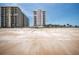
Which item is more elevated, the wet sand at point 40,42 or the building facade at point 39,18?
the building facade at point 39,18

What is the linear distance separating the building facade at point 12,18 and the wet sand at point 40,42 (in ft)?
0.33

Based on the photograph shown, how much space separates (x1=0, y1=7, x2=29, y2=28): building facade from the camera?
7.32 feet

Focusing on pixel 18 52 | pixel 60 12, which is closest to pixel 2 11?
pixel 18 52

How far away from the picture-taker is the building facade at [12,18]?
2.23 meters

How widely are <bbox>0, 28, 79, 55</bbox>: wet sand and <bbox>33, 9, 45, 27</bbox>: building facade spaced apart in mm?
121

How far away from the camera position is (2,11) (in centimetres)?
224

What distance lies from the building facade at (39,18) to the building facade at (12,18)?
126 millimetres

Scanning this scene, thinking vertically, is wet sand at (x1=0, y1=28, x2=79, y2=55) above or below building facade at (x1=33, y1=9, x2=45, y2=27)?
below

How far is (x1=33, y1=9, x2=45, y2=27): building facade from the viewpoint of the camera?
2.22 m

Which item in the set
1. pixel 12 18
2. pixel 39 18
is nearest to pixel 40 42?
pixel 39 18

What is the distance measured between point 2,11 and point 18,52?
607mm

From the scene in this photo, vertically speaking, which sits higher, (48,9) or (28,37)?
(48,9)
